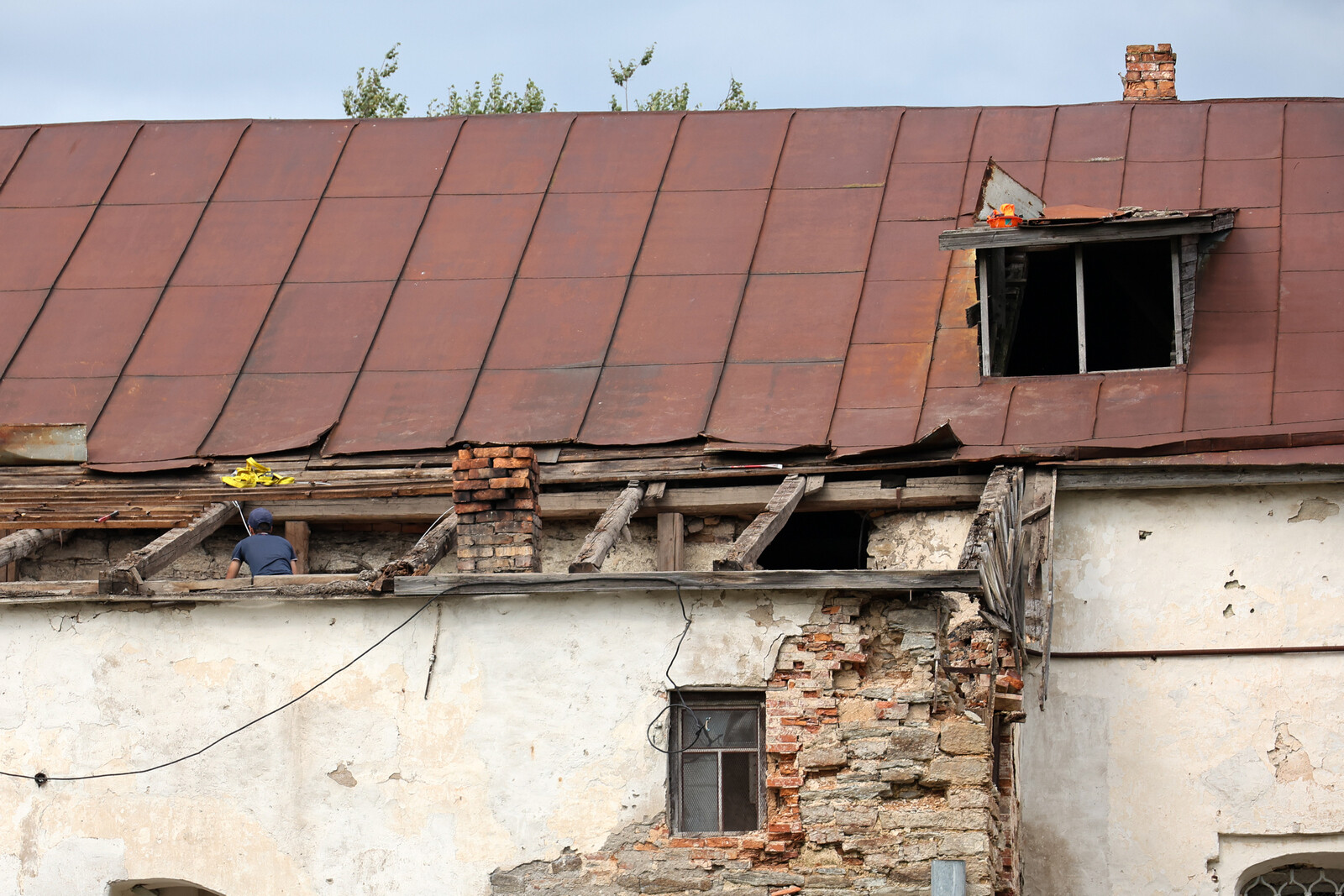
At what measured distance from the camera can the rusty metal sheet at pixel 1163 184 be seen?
35.8 feet

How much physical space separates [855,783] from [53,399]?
6101mm

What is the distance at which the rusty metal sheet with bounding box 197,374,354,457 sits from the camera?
32.7 feet

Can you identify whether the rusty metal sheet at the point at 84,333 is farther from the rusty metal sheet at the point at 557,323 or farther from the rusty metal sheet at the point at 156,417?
the rusty metal sheet at the point at 557,323

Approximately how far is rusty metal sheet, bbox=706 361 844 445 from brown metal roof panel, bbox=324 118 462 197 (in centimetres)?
337

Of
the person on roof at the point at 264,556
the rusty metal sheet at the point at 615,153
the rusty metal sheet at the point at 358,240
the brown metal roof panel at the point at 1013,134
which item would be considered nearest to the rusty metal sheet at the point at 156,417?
the rusty metal sheet at the point at 358,240

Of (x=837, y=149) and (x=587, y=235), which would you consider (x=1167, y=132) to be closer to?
(x=837, y=149)

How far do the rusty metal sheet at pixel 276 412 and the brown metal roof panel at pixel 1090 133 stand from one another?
5.53 meters

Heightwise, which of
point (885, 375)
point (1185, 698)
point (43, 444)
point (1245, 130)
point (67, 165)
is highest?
point (1245, 130)

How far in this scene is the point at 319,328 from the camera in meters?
10.8

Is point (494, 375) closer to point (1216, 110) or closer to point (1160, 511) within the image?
point (1160, 511)

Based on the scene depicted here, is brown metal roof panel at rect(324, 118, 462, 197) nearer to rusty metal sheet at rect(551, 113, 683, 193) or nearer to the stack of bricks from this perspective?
rusty metal sheet at rect(551, 113, 683, 193)

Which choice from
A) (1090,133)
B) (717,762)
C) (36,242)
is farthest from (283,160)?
(717,762)

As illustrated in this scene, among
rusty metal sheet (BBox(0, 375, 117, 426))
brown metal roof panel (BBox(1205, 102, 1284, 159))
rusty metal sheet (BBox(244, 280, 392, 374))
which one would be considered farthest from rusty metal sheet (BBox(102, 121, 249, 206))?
brown metal roof panel (BBox(1205, 102, 1284, 159))

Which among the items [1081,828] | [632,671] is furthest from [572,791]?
[1081,828]
